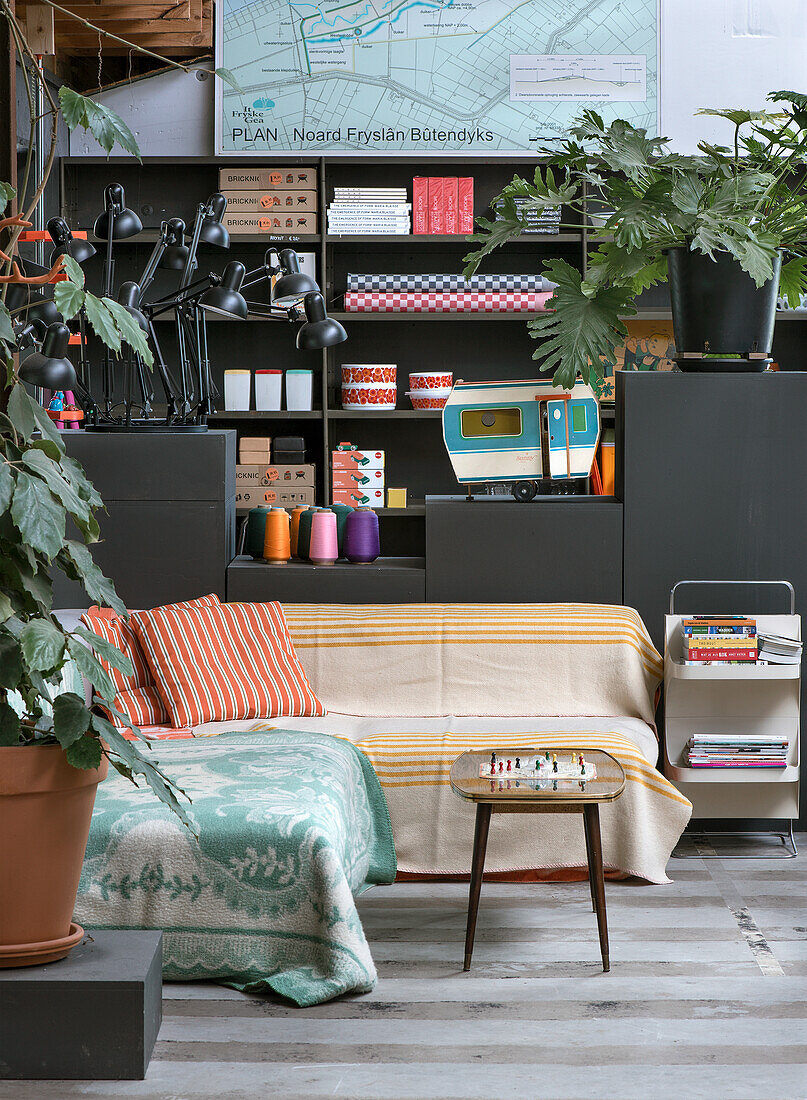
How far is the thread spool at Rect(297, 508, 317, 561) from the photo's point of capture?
175 inches

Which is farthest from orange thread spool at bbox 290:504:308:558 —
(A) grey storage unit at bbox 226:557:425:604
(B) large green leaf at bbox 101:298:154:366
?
(B) large green leaf at bbox 101:298:154:366

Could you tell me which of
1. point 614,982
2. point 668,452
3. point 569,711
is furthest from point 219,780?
point 668,452

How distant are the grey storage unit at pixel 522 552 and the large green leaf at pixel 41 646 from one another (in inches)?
89.2

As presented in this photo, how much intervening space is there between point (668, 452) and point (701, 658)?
723mm

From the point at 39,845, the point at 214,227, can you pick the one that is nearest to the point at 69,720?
the point at 39,845

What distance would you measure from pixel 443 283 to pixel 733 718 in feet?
8.55

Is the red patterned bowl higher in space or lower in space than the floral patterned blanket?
higher

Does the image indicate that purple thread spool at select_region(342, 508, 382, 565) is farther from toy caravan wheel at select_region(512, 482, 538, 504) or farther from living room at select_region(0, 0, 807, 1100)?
toy caravan wheel at select_region(512, 482, 538, 504)

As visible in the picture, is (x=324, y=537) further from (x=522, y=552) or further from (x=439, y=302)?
(x=439, y=302)

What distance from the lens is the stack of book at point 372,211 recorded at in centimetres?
569

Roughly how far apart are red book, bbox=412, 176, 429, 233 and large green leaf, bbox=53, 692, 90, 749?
396cm

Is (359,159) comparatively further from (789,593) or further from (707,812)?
(707,812)

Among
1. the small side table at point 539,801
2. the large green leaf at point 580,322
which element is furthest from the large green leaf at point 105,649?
the large green leaf at point 580,322

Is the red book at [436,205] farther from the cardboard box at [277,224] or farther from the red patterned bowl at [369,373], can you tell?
the red patterned bowl at [369,373]
